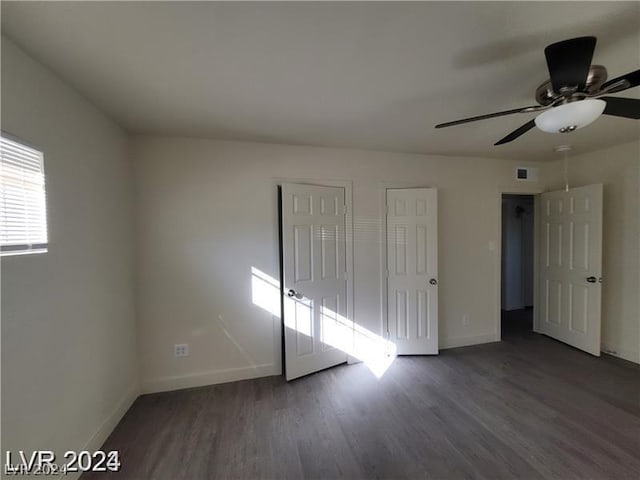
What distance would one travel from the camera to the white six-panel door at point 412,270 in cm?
304

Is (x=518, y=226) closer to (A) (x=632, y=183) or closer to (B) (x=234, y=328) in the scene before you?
(A) (x=632, y=183)

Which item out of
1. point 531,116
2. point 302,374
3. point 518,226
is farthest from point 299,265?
point 518,226

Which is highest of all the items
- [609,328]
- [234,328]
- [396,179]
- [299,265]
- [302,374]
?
[396,179]

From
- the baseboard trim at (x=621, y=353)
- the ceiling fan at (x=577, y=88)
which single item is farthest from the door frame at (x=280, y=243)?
the baseboard trim at (x=621, y=353)

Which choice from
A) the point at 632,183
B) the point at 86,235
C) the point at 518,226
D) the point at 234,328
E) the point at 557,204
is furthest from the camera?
the point at 518,226

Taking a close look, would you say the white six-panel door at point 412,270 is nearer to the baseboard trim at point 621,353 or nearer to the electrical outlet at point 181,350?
the baseboard trim at point 621,353

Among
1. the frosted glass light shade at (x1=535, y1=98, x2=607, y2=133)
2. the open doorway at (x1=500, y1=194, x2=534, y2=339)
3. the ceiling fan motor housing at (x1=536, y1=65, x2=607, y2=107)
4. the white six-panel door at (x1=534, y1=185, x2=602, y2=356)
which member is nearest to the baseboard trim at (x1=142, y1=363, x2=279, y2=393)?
the frosted glass light shade at (x1=535, y1=98, x2=607, y2=133)

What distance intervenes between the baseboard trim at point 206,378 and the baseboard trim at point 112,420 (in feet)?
0.47

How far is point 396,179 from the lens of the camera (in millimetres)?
3082

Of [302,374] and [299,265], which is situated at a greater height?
[299,265]

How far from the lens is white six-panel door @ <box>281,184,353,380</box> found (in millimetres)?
2605

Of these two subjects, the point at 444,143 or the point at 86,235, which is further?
the point at 444,143

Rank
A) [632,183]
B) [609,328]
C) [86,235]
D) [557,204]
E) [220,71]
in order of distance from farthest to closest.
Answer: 1. [557,204]
2. [609,328]
3. [632,183]
4. [86,235]
5. [220,71]

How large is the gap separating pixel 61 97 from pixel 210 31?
3.61 feet
